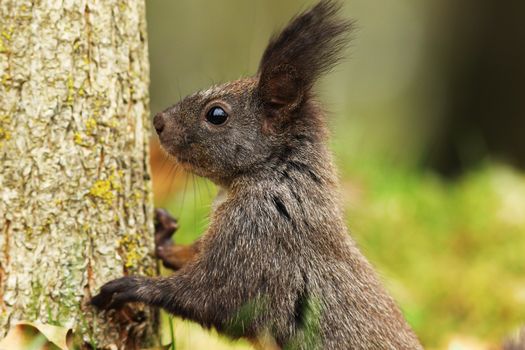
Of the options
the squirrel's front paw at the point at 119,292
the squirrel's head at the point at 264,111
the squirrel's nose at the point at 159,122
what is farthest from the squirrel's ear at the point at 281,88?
the squirrel's front paw at the point at 119,292

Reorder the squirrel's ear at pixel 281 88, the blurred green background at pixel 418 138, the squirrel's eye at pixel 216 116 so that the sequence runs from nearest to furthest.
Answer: the squirrel's ear at pixel 281 88 → the squirrel's eye at pixel 216 116 → the blurred green background at pixel 418 138

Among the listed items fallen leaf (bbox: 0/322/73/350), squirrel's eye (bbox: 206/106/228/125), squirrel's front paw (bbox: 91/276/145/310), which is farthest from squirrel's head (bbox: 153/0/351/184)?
fallen leaf (bbox: 0/322/73/350)

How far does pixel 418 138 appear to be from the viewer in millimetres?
12227

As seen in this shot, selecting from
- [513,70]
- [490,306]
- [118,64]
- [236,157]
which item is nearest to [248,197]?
[236,157]

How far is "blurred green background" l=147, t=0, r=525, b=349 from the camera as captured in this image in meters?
5.02

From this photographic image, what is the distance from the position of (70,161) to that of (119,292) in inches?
22.3

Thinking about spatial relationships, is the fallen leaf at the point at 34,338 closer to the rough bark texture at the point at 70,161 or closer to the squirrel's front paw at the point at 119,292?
the rough bark texture at the point at 70,161

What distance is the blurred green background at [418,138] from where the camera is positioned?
5.02 metres

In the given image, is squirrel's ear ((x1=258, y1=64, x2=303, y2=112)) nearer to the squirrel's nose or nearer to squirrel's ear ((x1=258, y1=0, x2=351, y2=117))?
squirrel's ear ((x1=258, y1=0, x2=351, y2=117))

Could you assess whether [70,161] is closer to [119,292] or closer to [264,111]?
[119,292]

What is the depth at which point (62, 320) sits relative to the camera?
124 inches

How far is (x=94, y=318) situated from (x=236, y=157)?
0.91 meters

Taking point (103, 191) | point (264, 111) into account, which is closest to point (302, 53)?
point (264, 111)

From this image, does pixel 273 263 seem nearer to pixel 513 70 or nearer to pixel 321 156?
pixel 321 156
